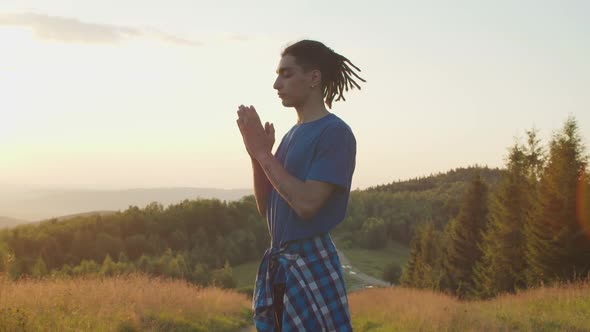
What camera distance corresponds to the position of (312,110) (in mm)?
2961

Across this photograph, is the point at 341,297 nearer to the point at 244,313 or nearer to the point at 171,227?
the point at 244,313

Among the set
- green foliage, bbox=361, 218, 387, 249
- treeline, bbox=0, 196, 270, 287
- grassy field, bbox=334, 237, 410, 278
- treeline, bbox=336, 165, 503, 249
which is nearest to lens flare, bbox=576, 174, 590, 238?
treeline, bbox=0, 196, 270, 287

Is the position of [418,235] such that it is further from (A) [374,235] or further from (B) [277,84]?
(B) [277,84]

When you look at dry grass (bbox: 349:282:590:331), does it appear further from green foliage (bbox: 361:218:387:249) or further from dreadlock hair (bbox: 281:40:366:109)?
green foliage (bbox: 361:218:387:249)

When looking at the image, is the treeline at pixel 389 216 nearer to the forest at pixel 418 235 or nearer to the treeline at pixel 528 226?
the forest at pixel 418 235

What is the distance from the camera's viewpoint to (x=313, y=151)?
111 inches

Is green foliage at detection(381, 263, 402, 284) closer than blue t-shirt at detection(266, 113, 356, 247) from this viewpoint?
No

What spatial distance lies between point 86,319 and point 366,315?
807cm

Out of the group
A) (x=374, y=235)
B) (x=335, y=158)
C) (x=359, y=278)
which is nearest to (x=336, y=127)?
Result: (x=335, y=158)

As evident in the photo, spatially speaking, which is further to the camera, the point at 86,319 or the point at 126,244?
the point at 126,244

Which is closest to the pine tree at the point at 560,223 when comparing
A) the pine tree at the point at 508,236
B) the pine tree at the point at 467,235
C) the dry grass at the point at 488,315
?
the pine tree at the point at 508,236

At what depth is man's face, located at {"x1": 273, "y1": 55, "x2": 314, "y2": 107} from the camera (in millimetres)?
2918

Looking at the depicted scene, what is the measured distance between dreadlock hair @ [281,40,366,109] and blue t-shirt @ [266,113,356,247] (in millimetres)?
247

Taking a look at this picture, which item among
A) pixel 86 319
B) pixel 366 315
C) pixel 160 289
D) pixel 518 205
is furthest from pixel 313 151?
pixel 518 205
